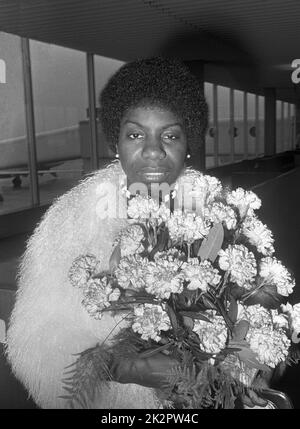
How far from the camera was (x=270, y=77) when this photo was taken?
54.0ft

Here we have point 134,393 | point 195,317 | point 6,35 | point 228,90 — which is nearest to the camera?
point 195,317

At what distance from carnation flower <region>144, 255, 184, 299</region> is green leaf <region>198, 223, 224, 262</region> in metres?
0.07

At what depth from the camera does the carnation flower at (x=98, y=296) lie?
0.78 meters

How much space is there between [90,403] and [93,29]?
291 inches

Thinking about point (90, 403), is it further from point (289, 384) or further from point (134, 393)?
point (289, 384)

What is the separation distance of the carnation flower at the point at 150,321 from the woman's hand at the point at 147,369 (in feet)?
0.16

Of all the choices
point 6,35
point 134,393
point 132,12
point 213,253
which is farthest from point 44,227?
point 6,35

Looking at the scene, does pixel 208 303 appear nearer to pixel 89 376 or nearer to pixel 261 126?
pixel 89 376

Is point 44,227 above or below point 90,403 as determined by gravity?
above

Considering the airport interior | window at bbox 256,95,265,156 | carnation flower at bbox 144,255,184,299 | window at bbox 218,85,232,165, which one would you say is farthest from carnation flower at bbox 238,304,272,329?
window at bbox 256,95,265,156

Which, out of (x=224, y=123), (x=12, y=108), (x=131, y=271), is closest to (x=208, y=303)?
(x=131, y=271)

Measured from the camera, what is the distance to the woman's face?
1.05 meters
